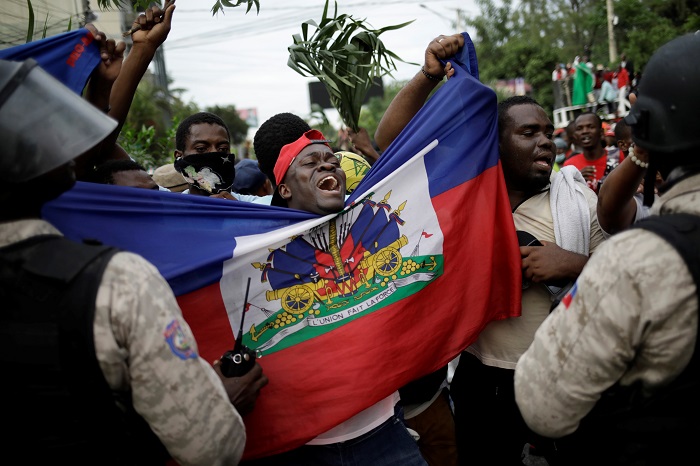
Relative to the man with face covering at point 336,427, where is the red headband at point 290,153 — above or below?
above

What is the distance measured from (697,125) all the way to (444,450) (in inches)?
88.4

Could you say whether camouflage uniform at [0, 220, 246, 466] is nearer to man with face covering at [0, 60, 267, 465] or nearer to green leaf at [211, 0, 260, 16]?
man with face covering at [0, 60, 267, 465]

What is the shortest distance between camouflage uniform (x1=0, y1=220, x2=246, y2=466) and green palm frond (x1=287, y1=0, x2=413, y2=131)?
6.82ft

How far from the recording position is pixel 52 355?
68.5 inches

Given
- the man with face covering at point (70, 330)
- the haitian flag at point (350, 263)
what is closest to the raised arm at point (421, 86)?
the haitian flag at point (350, 263)

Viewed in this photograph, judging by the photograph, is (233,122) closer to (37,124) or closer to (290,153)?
(290,153)

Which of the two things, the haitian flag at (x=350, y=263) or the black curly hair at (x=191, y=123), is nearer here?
the haitian flag at (x=350, y=263)

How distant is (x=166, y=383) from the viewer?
5.94 feet

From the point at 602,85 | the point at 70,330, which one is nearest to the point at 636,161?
the point at 70,330

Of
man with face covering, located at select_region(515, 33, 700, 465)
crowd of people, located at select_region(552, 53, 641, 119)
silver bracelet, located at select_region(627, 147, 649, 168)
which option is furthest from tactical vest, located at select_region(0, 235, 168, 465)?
crowd of people, located at select_region(552, 53, 641, 119)

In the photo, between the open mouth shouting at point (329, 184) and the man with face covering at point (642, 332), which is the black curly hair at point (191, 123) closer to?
the open mouth shouting at point (329, 184)

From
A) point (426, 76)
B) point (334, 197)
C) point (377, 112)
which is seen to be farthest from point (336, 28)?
point (377, 112)

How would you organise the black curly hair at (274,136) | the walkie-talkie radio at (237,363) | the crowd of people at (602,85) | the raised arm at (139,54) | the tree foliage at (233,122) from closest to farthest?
1. the walkie-talkie radio at (237,363)
2. the raised arm at (139,54)
3. the black curly hair at (274,136)
4. the crowd of people at (602,85)
5. the tree foliage at (233,122)

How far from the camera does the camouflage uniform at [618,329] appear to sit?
1686 millimetres
